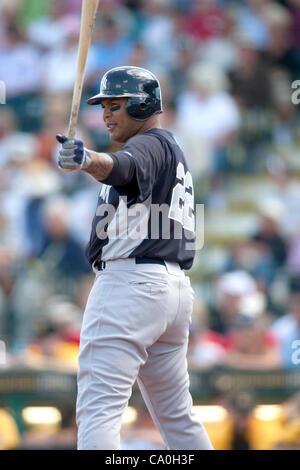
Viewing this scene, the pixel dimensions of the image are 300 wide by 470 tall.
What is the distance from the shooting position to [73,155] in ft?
11.4

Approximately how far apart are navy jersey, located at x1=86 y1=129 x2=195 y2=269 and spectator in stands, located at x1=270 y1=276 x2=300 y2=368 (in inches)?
100

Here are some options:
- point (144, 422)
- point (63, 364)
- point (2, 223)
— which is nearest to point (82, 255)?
point (2, 223)

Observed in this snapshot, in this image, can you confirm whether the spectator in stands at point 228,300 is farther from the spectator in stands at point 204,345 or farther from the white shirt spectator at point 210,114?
the white shirt spectator at point 210,114

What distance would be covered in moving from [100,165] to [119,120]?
1.92 ft

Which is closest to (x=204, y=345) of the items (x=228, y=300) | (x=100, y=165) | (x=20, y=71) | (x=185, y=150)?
(x=228, y=300)

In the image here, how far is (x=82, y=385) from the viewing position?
12.5 feet

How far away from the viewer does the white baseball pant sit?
3.74 meters

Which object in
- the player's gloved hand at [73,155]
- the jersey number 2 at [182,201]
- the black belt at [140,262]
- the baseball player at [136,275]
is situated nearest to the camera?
the player's gloved hand at [73,155]

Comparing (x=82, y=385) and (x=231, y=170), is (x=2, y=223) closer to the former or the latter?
(x=231, y=170)

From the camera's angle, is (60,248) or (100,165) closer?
(100,165)

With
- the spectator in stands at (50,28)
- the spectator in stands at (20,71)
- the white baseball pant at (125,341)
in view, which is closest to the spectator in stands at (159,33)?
the spectator in stands at (50,28)

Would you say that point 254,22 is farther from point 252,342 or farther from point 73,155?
point 73,155

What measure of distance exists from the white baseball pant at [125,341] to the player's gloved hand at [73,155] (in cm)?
54

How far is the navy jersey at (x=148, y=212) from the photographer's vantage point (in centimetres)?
382
